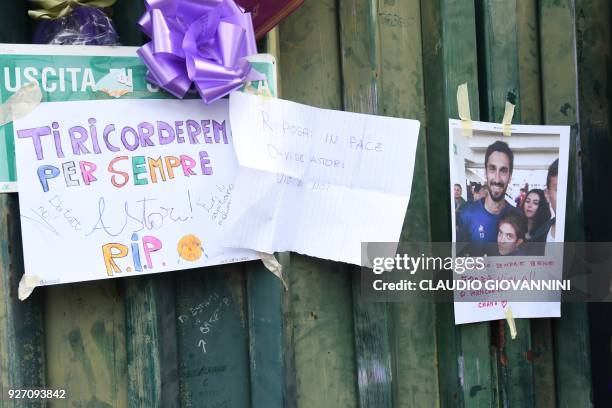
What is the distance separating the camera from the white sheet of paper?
4.19 feet

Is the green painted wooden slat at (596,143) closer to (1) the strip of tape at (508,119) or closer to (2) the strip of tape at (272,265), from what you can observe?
(1) the strip of tape at (508,119)

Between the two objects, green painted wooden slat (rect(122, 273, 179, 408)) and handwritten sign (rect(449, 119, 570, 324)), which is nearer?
green painted wooden slat (rect(122, 273, 179, 408))

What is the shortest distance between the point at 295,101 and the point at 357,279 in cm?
44

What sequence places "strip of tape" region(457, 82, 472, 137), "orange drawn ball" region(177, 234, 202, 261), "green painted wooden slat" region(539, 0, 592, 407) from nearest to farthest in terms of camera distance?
"orange drawn ball" region(177, 234, 202, 261) → "strip of tape" region(457, 82, 472, 137) → "green painted wooden slat" region(539, 0, 592, 407)

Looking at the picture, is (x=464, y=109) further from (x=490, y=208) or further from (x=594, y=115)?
(x=594, y=115)

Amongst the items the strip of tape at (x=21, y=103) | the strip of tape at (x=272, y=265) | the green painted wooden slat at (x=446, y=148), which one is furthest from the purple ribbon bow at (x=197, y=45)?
the green painted wooden slat at (x=446, y=148)

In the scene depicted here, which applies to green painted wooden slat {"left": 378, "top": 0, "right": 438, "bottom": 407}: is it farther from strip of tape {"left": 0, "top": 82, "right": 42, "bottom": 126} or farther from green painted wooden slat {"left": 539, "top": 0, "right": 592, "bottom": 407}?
strip of tape {"left": 0, "top": 82, "right": 42, "bottom": 126}

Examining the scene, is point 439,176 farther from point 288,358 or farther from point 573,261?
point 288,358

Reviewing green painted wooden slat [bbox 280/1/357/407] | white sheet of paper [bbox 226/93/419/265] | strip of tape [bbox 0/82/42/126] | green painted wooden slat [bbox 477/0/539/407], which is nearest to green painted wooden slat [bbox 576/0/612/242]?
green painted wooden slat [bbox 477/0/539/407]

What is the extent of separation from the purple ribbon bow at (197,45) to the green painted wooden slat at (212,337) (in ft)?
1.26

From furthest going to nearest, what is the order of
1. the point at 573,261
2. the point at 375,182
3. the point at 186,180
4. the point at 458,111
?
the point at 573,261 → the point at 458,111 → the point at 375,182 → the point at 186,180

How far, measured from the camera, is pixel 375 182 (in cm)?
139

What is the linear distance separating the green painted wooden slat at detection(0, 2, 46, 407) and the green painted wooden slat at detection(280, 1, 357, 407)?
534 mm

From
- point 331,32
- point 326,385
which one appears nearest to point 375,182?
point 331,32
